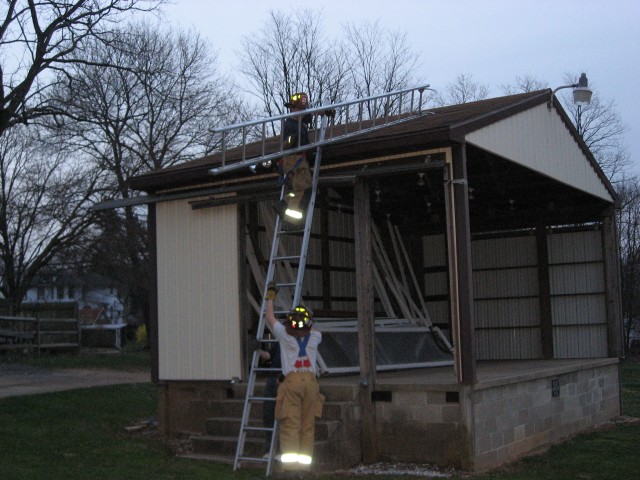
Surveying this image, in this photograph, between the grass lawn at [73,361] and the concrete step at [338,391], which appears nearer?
the concrete step at [338,391]

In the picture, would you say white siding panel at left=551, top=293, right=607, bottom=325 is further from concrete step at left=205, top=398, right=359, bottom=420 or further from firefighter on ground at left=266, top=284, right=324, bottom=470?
firefighter on ground at left=266, top=284, right=324, bottom=470

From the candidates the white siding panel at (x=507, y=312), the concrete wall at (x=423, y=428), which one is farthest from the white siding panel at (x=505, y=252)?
the concrete wall at (x=423, y=428)

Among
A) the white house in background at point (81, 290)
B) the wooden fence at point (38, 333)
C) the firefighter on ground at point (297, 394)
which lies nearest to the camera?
the firefighter on ground at point (297, 394)

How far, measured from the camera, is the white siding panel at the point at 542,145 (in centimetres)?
1306

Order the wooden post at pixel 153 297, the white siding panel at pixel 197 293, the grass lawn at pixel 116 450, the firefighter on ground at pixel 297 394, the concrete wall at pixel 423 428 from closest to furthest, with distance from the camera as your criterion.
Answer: the firefighter on ground at pixel 297 394
the grass lawn at pixel 116 450
the concrete wall at pixel 423 428
the white siding panel at pixel 197 293
the wooden post at pixel 153 297

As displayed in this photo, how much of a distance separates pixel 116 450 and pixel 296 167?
175 inches

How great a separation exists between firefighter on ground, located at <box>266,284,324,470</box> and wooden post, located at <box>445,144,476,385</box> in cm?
220

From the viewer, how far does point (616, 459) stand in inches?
506

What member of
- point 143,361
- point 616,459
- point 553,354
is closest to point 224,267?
point 616,459

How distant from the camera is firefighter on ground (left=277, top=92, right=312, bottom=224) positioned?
1216cm

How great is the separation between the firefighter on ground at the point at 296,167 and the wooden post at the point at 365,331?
0.73 meters

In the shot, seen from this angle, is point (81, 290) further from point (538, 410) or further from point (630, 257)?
point (538, 410)

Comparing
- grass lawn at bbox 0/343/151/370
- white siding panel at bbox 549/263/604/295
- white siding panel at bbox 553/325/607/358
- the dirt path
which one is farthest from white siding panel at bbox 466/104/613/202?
grass lawn at bbox 0/343/151/370

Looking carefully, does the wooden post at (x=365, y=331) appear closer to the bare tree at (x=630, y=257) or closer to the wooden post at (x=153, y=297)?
the wooden post at (x=153, y=297)
